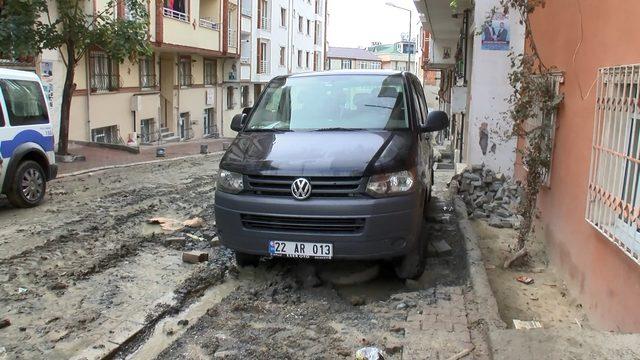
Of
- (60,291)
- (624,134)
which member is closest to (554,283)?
(624,134)

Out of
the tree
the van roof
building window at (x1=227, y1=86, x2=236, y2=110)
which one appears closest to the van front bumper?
the van roof

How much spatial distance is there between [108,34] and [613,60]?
1260 cm

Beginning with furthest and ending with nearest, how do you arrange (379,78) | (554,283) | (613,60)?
(379,78) < (554,283) < (613,60)

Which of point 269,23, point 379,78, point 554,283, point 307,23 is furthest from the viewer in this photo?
point 307,23

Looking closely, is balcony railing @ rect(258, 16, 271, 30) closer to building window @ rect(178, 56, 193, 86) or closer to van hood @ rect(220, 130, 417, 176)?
building window @ rect(178, 56, 193, 86)

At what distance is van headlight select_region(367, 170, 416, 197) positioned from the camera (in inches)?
192

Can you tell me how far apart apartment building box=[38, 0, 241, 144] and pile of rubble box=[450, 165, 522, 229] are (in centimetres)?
1120

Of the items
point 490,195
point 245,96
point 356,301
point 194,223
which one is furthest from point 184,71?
point 356,301

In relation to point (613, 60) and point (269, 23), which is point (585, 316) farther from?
point (269, 23)

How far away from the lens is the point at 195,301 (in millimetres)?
5062

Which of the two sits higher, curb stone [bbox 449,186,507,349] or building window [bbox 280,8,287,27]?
building window [bbox 280,8,287,27]

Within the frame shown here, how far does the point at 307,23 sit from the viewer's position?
52562 millimetres

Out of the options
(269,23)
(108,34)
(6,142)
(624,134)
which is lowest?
(6,142)

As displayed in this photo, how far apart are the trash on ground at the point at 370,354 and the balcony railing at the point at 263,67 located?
35.7m
